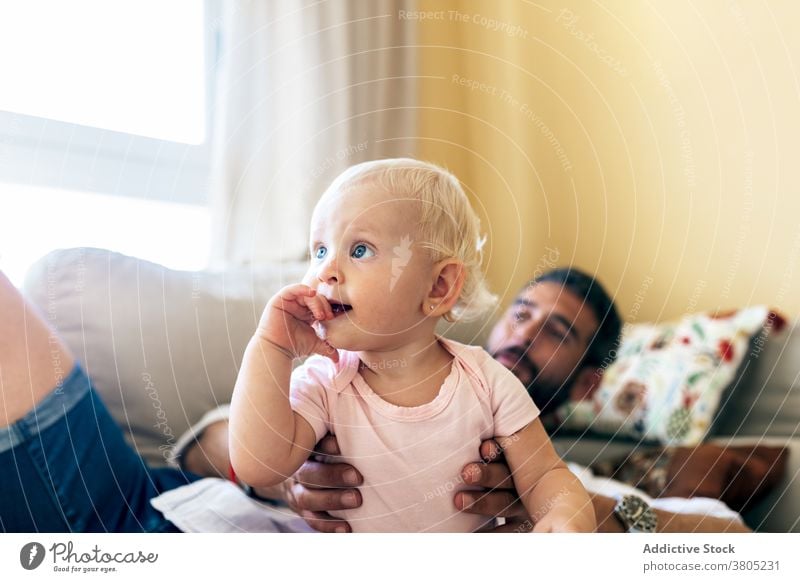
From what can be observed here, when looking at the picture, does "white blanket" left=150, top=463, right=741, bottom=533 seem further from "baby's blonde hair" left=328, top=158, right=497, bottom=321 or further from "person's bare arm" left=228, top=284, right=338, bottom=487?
"baby's blonde hair" left=328, top=158, right=497, bottom=321

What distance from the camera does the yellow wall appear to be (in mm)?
860

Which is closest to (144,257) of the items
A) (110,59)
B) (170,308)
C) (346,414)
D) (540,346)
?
(170,308)

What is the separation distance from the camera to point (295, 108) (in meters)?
0.96

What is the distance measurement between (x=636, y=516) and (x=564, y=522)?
0.16 m

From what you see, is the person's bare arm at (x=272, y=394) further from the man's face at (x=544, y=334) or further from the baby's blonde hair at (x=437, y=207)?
the man's face at (x=544, y=334)

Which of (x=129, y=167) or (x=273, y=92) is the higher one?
(x=273, y=92)

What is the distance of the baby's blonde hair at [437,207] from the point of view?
1.73 ft

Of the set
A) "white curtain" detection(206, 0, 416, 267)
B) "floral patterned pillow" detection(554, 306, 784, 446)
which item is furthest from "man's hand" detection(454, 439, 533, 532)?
"floral patterned pillow" detection(554, 306, 784, 446)

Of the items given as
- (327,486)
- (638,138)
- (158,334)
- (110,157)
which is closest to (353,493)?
(327,486)

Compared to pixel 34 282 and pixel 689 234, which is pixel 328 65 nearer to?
pixel 34 282

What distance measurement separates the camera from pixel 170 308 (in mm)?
807

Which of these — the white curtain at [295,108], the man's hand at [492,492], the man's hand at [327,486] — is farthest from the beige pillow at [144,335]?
the man's hand at [492,492]

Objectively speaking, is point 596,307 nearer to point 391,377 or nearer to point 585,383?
point 585,383

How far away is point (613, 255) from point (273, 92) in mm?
619
